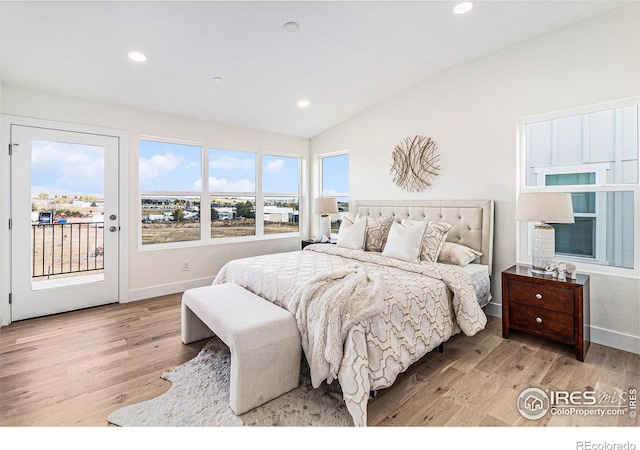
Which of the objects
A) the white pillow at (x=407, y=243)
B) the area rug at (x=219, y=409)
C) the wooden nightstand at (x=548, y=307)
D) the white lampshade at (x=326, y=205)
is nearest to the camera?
the area rug at (x=219, y=409)

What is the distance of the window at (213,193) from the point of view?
4.02 meters

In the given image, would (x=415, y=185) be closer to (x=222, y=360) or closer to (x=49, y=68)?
(x=222, y=360)

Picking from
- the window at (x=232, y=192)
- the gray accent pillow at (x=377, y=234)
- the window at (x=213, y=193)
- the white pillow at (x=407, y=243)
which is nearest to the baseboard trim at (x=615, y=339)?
the white pillow at (x=407, y=243)

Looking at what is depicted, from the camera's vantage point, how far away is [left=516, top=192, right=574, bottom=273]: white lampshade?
2.48 m

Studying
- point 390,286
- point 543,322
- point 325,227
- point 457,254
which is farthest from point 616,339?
point 325,227

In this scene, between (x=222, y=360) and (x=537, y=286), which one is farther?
(x=537, y=286)

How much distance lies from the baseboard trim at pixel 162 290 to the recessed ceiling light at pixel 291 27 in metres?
3.29

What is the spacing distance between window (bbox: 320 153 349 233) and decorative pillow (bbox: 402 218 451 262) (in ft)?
6.16

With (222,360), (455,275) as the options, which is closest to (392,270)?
(455,275)

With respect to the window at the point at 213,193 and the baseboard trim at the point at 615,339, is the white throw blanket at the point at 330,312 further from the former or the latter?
the window at the point at 213,193

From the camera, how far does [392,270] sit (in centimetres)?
268

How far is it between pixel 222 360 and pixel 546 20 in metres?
3.90

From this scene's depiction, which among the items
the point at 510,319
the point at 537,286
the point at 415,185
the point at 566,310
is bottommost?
the point at 510,319

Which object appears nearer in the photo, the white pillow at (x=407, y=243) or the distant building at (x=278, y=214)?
the white pillow at (x=407, y=243)
